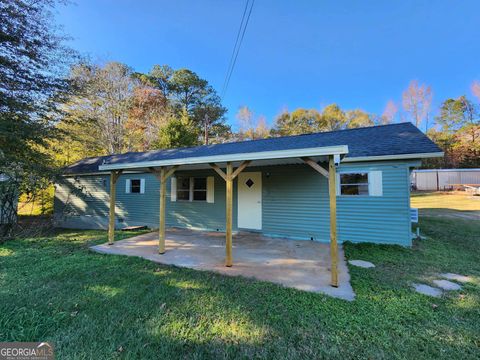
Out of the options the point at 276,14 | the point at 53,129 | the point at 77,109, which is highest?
the point at 276,14

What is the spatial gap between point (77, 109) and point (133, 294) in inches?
614

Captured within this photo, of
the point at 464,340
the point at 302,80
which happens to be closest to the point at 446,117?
the point at 302,80

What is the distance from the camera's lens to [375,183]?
5789 mm

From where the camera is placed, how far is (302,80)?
67.0 feet

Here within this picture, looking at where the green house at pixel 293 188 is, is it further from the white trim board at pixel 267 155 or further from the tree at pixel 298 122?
the tree at pixel 298 122

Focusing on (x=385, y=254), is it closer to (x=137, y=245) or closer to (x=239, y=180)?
(x=239, y=180)

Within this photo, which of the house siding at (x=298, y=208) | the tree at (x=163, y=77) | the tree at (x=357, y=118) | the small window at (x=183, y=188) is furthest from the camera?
the tree at (x=357, y=118)

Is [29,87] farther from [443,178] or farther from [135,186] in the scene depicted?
[443,178]

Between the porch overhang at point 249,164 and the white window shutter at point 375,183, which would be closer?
the porch overhang at point 249,164

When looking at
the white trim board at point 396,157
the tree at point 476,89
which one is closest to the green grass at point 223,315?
the white trim board at point 396,157

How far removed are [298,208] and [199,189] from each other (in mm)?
3729

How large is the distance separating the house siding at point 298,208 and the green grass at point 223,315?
1.59m

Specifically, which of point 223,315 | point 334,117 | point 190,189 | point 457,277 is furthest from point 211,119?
point 223,315

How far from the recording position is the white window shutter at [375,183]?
226 inches
